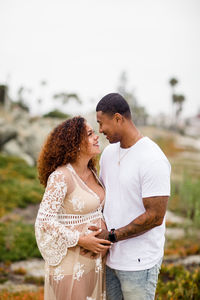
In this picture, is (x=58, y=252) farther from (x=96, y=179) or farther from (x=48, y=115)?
(x=48, y=115)

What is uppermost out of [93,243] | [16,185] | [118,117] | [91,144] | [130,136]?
[118,117]

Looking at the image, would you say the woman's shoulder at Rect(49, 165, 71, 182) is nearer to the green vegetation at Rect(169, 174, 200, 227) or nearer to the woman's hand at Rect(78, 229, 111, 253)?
the woman's hand at Rect(78, 229, 111, 253)

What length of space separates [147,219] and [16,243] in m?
5.85

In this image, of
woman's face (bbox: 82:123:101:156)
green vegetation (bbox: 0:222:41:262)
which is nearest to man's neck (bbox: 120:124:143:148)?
woman's face (bbox: 82:123:101:156)

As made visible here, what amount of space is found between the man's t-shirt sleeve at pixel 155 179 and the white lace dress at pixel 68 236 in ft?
1.80

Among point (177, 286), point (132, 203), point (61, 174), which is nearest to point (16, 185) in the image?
point (177, 286)

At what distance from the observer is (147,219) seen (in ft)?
7.30

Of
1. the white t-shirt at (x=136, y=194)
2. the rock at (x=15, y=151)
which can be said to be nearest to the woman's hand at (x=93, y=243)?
the white t-shirt at (x=136, y=194)

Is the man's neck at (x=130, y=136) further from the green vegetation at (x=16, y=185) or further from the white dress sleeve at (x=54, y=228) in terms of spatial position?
the green vegetation at (x=16, y=185)

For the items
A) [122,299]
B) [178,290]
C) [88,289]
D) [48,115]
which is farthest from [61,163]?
[48,115]

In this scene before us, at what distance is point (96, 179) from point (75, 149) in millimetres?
405

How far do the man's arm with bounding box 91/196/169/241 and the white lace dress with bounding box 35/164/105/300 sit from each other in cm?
33

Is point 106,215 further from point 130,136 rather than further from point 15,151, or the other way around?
point 15,151

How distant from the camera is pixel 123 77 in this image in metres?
54.2
